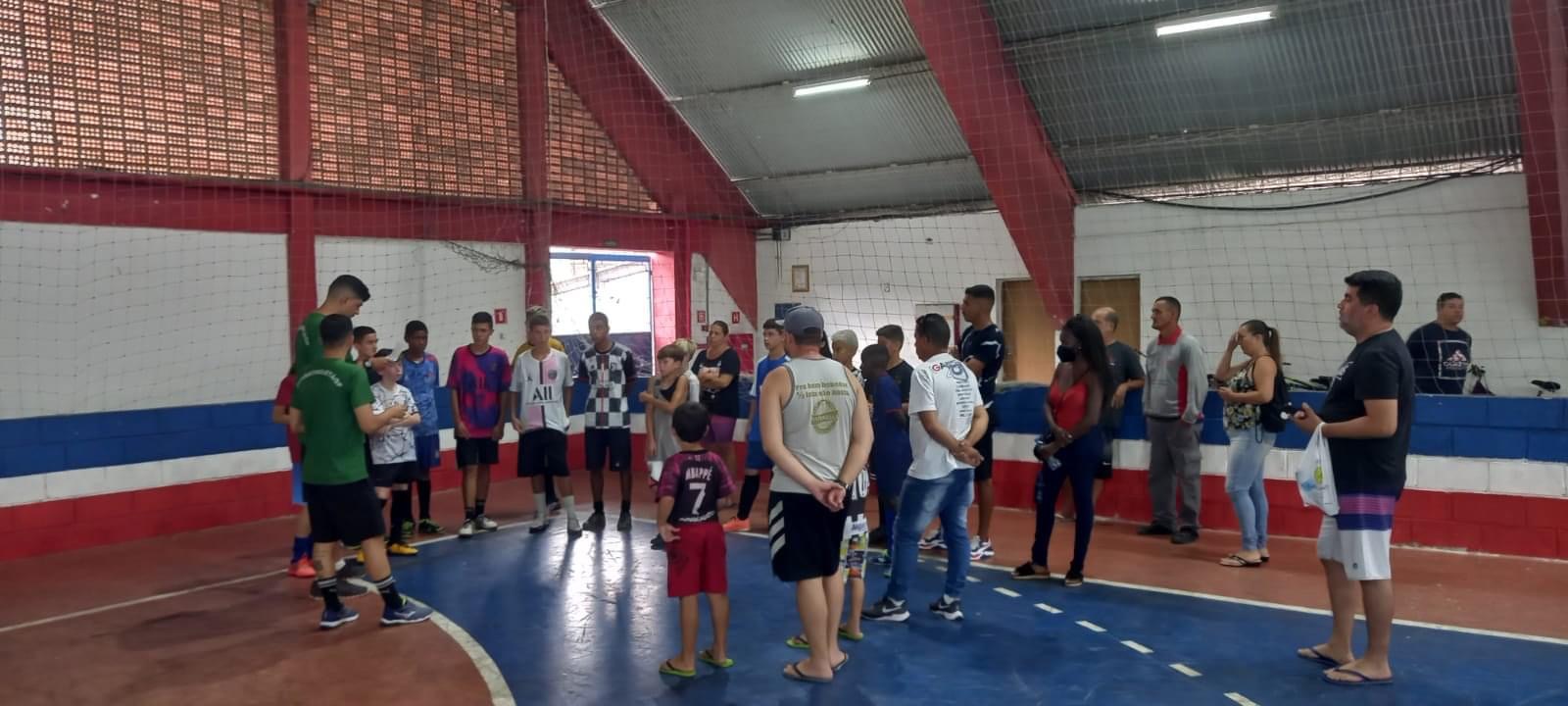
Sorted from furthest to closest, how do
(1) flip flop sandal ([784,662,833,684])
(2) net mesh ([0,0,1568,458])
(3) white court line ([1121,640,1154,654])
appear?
(2) net mesh ([0,0,1568,458])
(3) white court line ([1121,640,1154,654])
(1) flip flop sandal ([784,662,833,684])

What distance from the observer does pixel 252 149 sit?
29.9 feet

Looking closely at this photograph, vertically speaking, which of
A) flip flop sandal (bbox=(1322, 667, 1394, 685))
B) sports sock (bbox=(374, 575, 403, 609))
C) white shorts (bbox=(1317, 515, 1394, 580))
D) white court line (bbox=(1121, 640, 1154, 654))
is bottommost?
flip flop sandal (bbox=(1322, 667, 1394, 685))

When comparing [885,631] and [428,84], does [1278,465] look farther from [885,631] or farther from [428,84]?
[428,84]

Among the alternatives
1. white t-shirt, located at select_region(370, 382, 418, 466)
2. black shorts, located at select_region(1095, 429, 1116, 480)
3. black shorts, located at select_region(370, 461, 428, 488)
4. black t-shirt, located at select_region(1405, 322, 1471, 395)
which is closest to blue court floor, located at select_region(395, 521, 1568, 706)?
black shorts, located at select_region(370, 461, 428, 488)

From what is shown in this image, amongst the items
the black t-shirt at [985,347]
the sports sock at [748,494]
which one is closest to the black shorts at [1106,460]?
the black t-shirt at [985,347]

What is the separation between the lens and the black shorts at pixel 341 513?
5.43 meters

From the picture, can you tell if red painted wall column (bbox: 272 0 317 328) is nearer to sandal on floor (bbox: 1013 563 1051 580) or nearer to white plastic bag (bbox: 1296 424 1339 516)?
sandal on floor (bbox: 1013 563 1051 580)

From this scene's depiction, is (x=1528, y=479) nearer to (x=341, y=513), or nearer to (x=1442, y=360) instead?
(x=1442, y=360)

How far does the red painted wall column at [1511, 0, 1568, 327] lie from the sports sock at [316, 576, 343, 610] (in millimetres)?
9805

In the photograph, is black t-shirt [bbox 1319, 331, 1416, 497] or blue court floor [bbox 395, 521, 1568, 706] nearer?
black t-shirt [bbox 1319, 331, 1416, 497]

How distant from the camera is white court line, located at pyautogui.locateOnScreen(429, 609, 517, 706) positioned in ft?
15.0

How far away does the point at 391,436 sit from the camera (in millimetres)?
6969

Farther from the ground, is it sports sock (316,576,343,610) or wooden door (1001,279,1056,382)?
wooden door (1001,279,1056,382)

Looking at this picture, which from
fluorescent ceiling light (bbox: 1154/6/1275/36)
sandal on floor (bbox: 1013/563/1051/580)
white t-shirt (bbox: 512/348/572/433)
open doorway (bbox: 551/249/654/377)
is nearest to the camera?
sandal on floor (bbox: 1013/563/1051/580)
